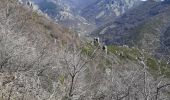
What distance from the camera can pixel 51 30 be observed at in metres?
75.1

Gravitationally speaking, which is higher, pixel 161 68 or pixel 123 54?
pixel 123 54

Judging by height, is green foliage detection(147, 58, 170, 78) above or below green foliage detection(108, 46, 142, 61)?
below

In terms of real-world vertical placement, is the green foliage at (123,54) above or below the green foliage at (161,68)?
above

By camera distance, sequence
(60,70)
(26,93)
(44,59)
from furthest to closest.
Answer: (60,70)
(44,59)
(26,93)

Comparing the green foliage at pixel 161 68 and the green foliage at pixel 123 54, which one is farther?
the green foliage at pixel 123 54

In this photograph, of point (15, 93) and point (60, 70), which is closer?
point (15, 93)

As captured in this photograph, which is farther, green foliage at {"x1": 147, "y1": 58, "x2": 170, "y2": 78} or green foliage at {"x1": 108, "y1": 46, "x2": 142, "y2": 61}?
green foliage at {"x1": 108, "y1": 46, "x2": 142, "y2": 61}

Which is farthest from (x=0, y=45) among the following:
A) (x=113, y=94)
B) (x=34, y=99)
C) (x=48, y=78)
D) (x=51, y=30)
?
(x=51, y=30)

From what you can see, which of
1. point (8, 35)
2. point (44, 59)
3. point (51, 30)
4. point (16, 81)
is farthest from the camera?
point (51, 30)

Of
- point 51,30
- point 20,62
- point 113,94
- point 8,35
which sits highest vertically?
point 51,30

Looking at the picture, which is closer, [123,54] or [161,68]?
[161,68]

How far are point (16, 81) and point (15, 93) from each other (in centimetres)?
100

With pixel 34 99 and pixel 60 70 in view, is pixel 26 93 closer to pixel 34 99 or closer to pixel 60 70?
pixel 34 99

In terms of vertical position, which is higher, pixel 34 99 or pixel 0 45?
pixel 0 45
